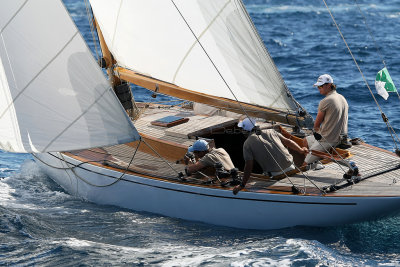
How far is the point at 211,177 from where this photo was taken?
11789 mm

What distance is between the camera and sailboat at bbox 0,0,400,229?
1085 centimetres

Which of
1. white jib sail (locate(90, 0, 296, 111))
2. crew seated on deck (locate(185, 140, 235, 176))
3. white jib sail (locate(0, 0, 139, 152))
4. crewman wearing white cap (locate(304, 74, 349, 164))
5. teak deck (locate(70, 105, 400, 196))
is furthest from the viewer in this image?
crewman wearing white cap (locate(304, 74, 349, 164))

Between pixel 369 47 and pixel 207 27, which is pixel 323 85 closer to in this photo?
pixel 207 27

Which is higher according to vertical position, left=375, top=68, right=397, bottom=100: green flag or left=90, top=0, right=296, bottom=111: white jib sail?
left=90, top=0, right=296, bottom=111: white jib sail

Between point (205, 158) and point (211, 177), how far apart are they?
0.36 metres

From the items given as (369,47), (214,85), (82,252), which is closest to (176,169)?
(214,85)

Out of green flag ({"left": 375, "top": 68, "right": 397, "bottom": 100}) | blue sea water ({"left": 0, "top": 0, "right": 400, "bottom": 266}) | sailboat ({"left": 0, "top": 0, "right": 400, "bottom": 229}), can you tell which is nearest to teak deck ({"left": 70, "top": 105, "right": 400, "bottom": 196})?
sailboat ({"left": 0, "top": 0, "right": 400, "bottom": 229})

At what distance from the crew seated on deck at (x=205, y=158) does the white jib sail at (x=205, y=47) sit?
930 mm

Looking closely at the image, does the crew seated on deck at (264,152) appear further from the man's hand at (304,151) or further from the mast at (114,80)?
the mast at (114,80)

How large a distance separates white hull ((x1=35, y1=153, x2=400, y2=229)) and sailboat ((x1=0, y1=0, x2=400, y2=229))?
2 cm

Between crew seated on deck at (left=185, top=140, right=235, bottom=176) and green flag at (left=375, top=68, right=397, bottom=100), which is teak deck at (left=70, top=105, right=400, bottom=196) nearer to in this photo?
crew seated on deck at (left=185, top=140, right=235, bottom=176)

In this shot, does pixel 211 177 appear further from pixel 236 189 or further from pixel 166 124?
pixel 166 124

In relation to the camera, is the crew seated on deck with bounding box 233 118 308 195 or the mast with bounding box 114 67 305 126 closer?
the crew seated on deck with bounding box 233 118 308 195

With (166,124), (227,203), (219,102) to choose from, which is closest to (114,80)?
(166,124)
